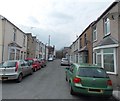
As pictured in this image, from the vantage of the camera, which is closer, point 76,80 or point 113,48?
point 76,80

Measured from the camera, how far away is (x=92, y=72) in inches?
291

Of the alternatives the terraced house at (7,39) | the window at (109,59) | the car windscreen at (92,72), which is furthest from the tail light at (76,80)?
the terraced house at (7,39)

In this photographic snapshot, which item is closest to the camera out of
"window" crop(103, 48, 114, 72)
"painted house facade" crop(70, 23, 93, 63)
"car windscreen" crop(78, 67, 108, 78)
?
"car windscreen" crop(78, 67, 108, 78)

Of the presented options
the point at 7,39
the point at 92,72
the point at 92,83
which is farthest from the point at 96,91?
the point at 7,39

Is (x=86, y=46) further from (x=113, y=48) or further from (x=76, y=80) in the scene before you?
(x=76, y=80)

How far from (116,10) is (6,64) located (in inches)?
361

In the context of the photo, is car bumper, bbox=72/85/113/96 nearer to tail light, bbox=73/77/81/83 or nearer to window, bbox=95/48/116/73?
tail light, bbox=73/77/81/83

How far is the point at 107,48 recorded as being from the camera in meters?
11.9

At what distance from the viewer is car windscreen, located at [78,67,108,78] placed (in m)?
7.22

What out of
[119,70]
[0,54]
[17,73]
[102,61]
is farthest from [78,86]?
[0,54]

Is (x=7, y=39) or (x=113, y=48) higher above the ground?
(x=7, y=39)

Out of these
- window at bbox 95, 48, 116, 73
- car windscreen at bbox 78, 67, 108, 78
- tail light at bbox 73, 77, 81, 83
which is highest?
window at bbox 95, 48, 116, 73

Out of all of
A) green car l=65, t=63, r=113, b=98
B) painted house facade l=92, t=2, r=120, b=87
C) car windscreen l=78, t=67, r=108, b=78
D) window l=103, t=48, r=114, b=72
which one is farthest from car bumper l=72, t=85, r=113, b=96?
window l=103, t=48, r=114, b=72

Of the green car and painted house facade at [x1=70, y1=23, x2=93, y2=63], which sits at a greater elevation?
painted house facade at [x1=70, y1=23, x2=93, y2=63]
